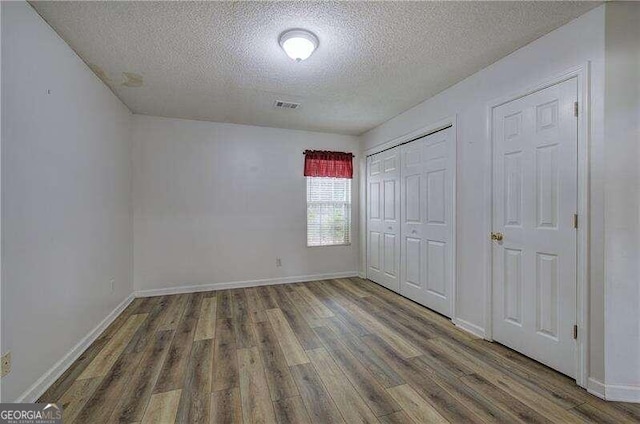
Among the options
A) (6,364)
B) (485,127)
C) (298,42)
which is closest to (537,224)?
(485,127)

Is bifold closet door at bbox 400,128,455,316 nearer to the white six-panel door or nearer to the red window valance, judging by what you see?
the white six-panel door

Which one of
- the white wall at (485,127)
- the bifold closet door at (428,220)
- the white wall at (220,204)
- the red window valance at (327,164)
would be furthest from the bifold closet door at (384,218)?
the white wall at (485,127)

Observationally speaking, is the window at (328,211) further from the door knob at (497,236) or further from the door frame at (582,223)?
the door frame at (582,223)

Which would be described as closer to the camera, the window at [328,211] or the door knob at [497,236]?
the door knob at [497,236]

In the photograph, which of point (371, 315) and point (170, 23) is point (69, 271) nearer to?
point (170, 23)

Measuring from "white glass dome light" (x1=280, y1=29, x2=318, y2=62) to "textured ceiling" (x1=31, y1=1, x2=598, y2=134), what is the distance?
0.16ft

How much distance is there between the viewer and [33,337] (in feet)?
5.82

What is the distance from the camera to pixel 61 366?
2.05 metres

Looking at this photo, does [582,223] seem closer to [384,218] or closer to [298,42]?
[298,42]

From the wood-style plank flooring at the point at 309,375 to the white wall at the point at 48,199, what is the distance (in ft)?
1.14

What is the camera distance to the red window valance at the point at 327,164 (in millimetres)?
4590

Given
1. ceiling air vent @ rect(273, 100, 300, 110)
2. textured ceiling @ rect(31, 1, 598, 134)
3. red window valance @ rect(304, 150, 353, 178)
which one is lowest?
red window valance @ rect(304, 150, 353, 178)

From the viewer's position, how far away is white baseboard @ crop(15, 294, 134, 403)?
68.6 inches

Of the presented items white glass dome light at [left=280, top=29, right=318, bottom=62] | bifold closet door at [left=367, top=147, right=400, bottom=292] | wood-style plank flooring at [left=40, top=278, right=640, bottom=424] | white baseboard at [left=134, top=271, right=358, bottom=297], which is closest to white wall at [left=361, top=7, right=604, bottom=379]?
wood-style plank flooring at [left=40, top=278, right=640, bottom=424]
